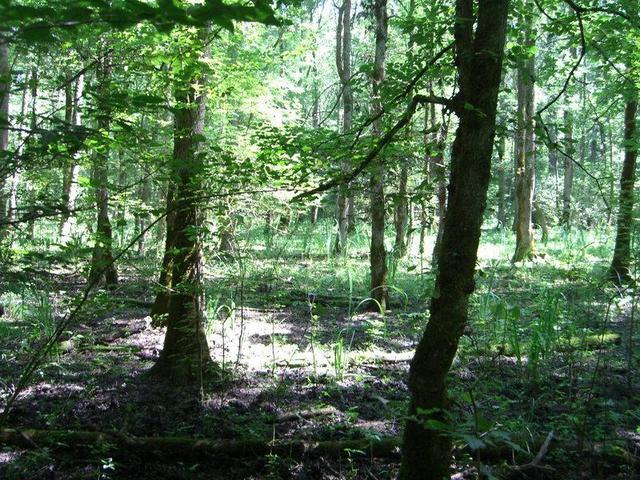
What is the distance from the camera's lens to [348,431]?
154 inches

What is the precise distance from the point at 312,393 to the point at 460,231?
292cm

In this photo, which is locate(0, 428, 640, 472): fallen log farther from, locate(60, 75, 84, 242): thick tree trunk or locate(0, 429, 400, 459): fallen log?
locate(60, 75, 84, 242): thick tree trunk

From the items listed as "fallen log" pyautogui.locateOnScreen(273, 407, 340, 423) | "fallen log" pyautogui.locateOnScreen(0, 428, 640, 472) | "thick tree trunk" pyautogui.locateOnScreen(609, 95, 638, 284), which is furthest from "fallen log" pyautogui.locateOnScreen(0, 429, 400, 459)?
"thick tree trunk" pyautogui.locateOnScreen(609, 95, 638, 284)

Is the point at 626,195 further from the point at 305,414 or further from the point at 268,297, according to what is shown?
the point at 305,414

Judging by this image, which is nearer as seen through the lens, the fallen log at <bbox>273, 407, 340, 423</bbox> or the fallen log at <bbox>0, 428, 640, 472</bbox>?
the fallen log at <bbox>0, 428, 640, 472</bbox>

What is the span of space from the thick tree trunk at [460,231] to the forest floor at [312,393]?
23 centimetres

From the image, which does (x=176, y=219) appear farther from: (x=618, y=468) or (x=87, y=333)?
(x=618, y=468)

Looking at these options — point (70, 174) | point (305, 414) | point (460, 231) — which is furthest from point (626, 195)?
point (70, 174)

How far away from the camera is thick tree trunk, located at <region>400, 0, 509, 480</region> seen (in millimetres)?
2389

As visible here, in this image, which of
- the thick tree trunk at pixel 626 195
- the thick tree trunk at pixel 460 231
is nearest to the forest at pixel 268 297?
the thick tree trunk at pixel 460 231

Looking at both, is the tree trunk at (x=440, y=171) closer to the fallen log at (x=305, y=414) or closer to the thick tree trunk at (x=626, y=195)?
the fallen log at (x=305, y=414)

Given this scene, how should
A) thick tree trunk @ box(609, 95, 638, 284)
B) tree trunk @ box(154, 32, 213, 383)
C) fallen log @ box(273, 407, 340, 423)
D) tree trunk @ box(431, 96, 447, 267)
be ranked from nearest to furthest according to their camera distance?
tree trunk @ box(431, 96, 447, 267), fallen log @ box(273, 407, 340, 423), tree trunk @ box(154, 32, 213, 383), thick tree trunk @ box(609, 95, 638, 284)

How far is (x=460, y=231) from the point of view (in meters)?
2.43

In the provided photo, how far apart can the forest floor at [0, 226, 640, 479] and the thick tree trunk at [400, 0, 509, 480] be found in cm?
23
